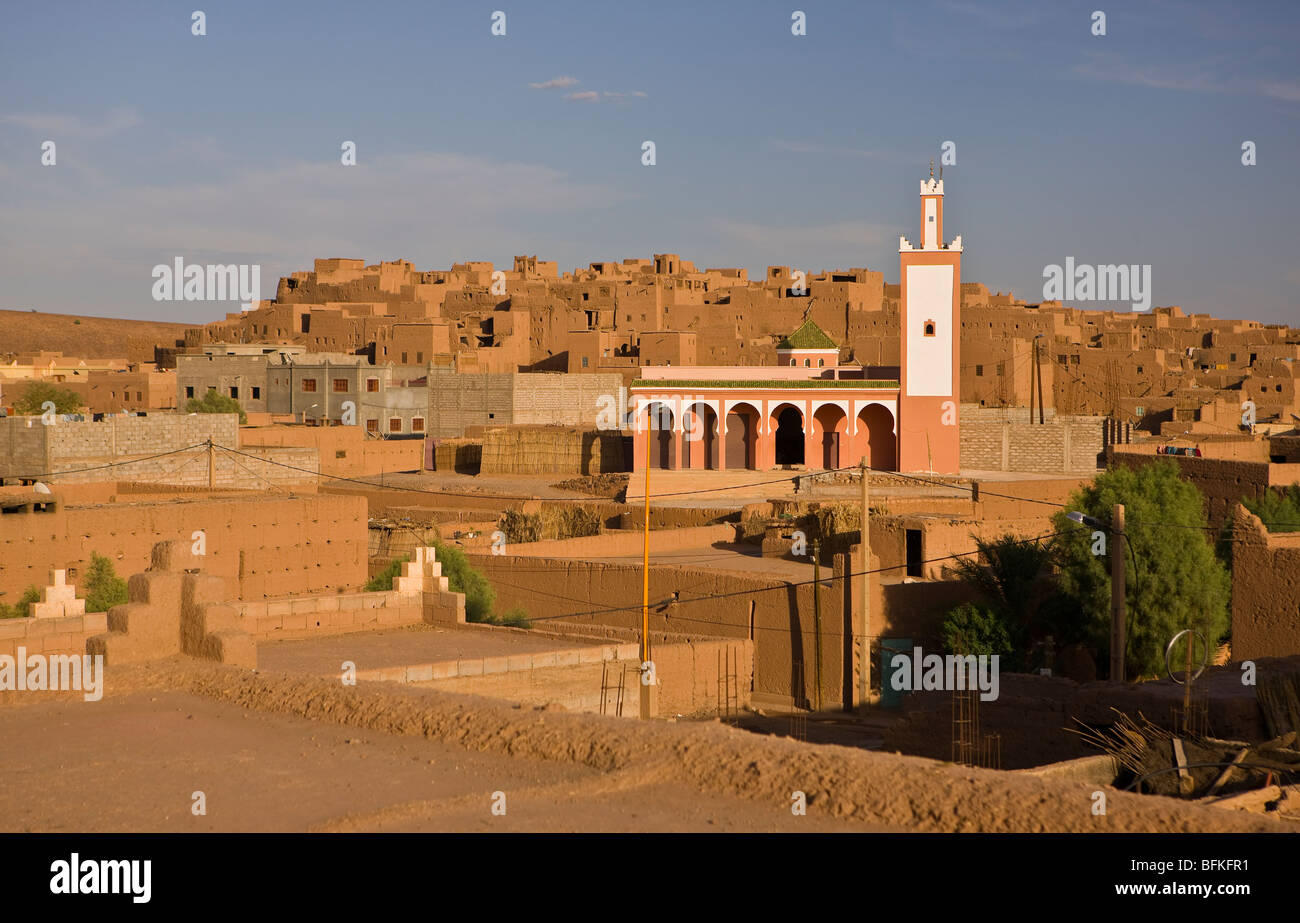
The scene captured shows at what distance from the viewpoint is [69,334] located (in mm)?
127125

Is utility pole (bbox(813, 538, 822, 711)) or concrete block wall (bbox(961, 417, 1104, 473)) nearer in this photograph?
utility pole (bbox(813, 538, 822, 711))

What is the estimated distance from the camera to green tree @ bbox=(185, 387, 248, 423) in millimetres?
50688

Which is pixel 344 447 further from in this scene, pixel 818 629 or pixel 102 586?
pixel 818 629

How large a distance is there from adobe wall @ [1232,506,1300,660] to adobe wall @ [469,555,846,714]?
17.3 ft

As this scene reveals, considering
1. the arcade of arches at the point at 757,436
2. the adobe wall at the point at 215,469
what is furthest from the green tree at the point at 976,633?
the arcade of arches at the point at 757,436

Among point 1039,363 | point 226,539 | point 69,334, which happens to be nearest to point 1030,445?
Result: point 1039,363

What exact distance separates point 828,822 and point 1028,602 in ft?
47.7

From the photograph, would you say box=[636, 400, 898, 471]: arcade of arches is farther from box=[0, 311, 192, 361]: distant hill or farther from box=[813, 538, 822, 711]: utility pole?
box=[0, 311, 192, 361]: distant hill

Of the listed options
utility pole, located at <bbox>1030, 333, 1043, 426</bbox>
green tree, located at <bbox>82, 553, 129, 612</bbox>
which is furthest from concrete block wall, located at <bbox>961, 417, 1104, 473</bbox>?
green tree, located at <bbox>82, 553, 129, 612</bbox>

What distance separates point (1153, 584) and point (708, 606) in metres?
5.99

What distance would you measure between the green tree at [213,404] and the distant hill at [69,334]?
6707 cm

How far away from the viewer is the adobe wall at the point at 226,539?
21641mm
